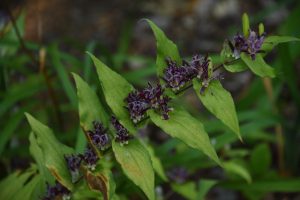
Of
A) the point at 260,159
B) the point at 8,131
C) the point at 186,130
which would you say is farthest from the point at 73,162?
the point at 260,159

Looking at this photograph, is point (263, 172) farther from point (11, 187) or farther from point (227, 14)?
point (227, 14)

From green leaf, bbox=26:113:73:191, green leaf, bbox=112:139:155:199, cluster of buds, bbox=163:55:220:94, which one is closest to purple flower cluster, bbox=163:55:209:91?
cluster of buds, bbox=163:55:220:94

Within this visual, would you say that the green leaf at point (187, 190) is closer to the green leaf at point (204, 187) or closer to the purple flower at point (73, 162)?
the green leaf at point (204, 187)

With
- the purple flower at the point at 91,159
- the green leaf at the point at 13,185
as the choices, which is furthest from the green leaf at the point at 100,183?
the green leaf at the point at 13,185

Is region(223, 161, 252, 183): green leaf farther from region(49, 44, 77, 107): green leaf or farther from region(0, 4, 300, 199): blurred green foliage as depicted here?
region(49, 44, 77, 107): green leaf

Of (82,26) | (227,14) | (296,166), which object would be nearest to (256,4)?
(227,14)
